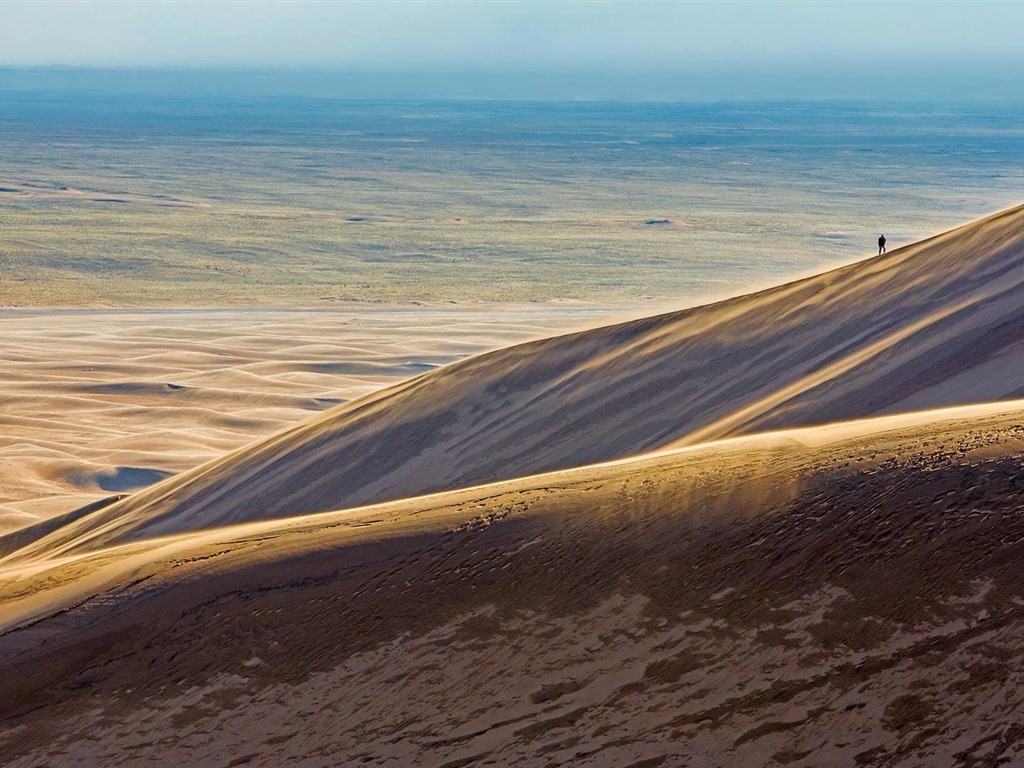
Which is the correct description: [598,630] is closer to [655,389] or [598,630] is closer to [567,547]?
[567,547]

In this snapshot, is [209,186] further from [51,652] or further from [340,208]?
A: [51,652]

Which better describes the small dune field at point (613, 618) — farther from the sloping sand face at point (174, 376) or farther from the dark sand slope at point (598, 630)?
the sloping sand face at point (174, 376)

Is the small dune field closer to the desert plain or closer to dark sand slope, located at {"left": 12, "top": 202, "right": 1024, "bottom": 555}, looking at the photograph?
the desert plain

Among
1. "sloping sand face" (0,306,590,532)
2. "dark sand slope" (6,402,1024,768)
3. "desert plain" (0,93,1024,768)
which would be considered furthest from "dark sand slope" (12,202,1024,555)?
"sloping sand face" (0,306,590,532)

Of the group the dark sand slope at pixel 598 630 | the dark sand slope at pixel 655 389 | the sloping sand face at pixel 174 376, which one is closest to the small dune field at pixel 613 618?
the dark sand slope at pixel 598 630

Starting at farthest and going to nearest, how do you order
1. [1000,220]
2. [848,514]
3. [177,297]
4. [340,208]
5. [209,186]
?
[209,186] → [340,208] → [177,297] → [1000,220] → [848,514]

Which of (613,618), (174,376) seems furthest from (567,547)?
(174,376)

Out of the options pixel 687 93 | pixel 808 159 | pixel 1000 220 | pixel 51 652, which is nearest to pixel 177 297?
pixel 1000 220
